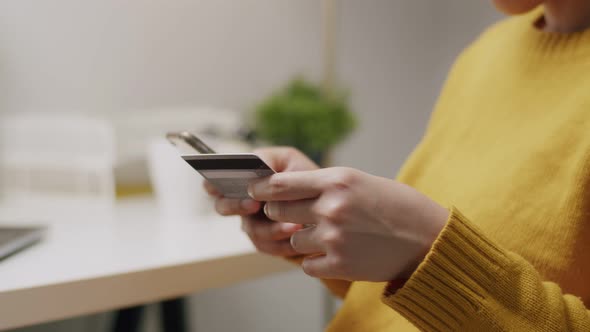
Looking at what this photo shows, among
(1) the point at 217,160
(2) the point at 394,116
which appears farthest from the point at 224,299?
(1) the point at 217,160

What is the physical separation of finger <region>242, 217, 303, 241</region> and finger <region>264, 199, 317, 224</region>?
0.12 metres

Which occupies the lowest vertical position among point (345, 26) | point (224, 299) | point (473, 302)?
point (224, 299)

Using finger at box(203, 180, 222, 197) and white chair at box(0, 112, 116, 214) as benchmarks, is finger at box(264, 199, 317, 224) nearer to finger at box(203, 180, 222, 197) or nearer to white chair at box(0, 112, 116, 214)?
finger at box(203, 180, 222, 197)

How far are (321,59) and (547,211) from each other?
95cm

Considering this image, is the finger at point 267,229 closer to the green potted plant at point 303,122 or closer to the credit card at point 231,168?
the credit card at point 231,168

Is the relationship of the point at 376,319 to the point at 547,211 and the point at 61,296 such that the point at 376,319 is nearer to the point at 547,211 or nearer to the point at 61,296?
the point at 547,211

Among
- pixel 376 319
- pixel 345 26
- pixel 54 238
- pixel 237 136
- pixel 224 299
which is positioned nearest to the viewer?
pixel 376 319

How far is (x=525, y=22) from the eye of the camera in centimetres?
64

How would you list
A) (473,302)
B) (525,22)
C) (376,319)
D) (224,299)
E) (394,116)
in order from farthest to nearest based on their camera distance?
(394,116) → (224,299) → (525,22) → (376,319) → (473,302)

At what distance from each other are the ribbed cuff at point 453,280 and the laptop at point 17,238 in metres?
0.49

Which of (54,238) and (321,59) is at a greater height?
(321,59)

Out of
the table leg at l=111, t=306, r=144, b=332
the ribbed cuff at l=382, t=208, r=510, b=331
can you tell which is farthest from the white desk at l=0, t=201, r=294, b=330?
the ribbed cuff at l=382, t=208, r=510, b=331

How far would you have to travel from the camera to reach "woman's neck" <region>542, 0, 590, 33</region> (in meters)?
0.54

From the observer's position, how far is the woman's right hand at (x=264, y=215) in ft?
1.70
